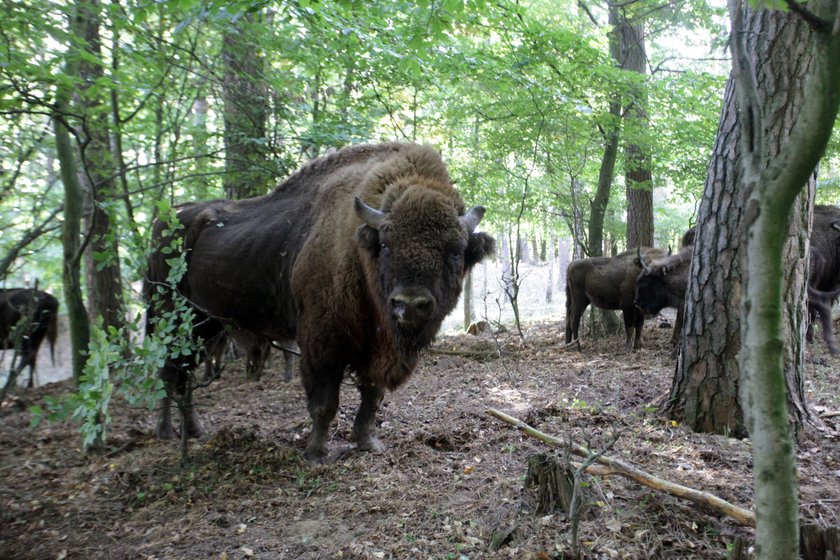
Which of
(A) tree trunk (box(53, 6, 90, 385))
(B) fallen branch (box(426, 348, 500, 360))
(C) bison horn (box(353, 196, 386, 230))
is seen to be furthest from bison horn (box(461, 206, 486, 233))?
(B) fallen branch (box(426, 348, 500, 360))

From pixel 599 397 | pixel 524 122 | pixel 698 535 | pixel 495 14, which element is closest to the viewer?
pixel 698 535

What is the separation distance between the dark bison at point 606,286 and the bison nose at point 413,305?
801cm

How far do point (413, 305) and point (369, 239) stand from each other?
836mm

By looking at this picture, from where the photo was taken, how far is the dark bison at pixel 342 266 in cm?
445

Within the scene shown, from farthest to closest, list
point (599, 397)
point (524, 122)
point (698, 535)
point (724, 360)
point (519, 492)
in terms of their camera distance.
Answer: point (524, 122) < point (599, 397) < point (724, 360) < point (519, 492) < point (698, 535)

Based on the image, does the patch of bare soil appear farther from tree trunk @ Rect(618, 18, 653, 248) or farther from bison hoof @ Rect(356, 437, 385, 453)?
tree trunk @ Rect(618, 18, 653, 248)

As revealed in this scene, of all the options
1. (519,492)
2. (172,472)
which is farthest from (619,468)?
(172,472)

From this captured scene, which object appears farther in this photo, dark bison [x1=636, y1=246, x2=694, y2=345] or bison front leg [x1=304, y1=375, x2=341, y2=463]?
dark bison [x1=636, y1=246, x2=694, y2=345]

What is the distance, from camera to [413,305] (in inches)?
160

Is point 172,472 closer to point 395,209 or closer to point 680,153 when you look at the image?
point 395,209

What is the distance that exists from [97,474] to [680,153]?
439 inches

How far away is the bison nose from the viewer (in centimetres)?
408

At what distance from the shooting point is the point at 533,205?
14.6m

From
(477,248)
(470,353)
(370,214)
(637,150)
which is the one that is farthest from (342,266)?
(637,150)
